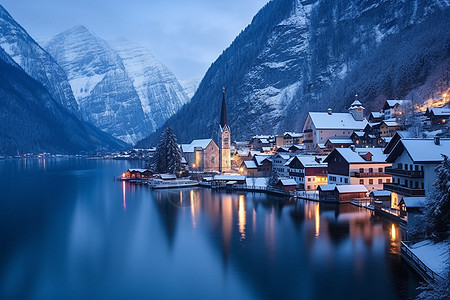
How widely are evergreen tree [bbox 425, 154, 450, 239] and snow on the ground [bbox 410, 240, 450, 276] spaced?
47.6 inches

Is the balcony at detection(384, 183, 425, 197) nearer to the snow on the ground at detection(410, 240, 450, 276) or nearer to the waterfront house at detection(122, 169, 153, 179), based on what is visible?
the snow on the ground at detection(410, 240, 450, 276)

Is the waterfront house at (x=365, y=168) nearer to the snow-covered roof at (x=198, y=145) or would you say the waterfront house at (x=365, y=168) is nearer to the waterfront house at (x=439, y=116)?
the waterfront house at (x=439, y=116)

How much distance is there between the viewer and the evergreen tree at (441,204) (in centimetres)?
2365

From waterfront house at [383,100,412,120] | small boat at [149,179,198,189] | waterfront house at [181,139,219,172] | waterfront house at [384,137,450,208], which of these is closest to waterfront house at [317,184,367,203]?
waterfront house at [384,137,450,208]

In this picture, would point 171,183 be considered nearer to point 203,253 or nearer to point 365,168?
point 365,168

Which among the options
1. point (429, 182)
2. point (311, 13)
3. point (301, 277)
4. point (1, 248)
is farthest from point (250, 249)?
point (311, 13)

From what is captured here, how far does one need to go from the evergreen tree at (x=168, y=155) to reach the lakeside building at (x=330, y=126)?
31635mm

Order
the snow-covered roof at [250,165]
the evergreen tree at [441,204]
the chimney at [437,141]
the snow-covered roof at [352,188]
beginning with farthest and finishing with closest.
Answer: the snow-covered roof at [250,165], the snow-covered roof at [352,188], the chimney at [437,141], the evergreen tree at [441,204]

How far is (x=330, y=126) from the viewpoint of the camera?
87.4 metres

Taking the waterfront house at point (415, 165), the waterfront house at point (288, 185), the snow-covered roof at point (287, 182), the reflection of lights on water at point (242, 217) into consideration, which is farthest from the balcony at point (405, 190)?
the snow-covered roof at point (287, 182)

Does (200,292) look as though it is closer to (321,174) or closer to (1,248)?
(1,248)

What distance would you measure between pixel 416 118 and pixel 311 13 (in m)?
136

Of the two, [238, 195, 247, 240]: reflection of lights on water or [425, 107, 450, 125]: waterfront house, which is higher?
[425, 107, 450, 125]: waterfront house

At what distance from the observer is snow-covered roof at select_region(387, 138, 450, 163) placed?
35.1 meters
